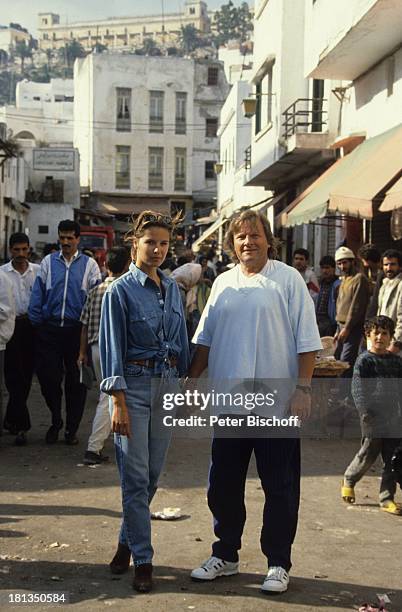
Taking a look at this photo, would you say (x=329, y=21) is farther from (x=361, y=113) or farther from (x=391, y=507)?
(x=391, y=507)

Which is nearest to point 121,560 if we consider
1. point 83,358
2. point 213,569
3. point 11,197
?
point 213,569

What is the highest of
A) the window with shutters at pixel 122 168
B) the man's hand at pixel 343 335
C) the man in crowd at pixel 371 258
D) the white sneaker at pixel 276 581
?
the window with shutters at pixel 122 168

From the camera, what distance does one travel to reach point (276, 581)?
4531 millimetres

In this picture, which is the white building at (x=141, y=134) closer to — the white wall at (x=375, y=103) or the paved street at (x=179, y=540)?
the white wall at (x=375, y=103)

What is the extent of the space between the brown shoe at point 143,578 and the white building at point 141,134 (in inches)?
2020

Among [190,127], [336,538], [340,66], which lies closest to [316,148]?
[340,66]

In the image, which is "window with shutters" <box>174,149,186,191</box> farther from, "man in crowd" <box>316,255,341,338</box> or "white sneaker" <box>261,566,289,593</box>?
"white sneaker" <box>261,566,289,593</box>

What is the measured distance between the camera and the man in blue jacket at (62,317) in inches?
319

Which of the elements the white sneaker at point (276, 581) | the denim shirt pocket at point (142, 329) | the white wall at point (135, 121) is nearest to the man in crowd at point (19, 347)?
the denim shirt pocket at point (142, 329)

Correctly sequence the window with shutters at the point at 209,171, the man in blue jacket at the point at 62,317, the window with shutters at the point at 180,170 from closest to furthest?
the man in blue jacket at the point at 62,317, the window with shutters at the point at 180,170, the window with shutters at the point at 209,171

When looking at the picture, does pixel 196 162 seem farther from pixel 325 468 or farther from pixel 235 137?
pixel 325 468

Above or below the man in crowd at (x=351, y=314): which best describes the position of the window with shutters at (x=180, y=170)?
above

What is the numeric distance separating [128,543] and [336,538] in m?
1.49

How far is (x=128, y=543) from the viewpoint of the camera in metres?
4.66
